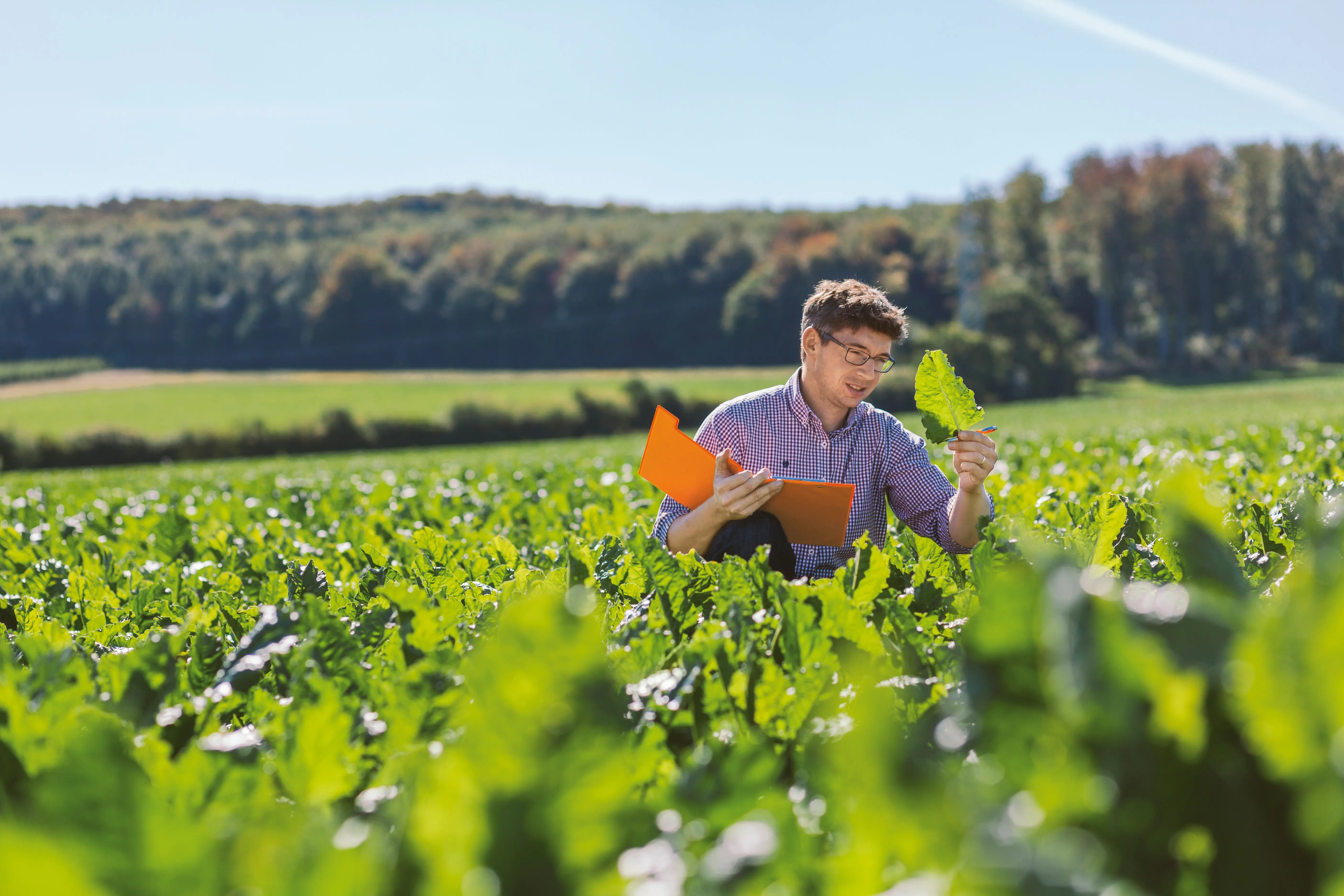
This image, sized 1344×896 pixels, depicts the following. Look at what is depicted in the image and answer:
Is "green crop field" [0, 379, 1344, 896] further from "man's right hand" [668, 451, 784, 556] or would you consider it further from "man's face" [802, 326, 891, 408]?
"man's face" [802, 326, 891, 408]

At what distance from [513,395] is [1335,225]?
66.3 m

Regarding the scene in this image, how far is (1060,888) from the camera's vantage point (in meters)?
0.72

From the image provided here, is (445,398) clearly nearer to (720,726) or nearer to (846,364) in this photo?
(846,364)

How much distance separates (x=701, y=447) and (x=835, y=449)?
741 mm

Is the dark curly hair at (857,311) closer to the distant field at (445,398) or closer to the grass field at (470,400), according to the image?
the distant field at (445,398)

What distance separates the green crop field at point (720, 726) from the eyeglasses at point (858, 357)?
127 cm

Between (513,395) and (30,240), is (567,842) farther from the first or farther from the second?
(30,240)

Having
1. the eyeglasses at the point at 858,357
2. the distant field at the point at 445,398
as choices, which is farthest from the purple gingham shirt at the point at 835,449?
the distant field at the point at 445,398

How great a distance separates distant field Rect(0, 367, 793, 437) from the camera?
144 feet

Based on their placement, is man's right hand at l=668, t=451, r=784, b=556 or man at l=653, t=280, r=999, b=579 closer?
man's right hand at l=668, t=451, r=784, b=556

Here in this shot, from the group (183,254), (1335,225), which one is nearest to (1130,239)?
(1335,225)

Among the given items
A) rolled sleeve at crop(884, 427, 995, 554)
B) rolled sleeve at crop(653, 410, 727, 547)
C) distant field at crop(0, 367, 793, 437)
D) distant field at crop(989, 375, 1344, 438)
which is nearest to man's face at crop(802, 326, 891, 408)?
rolled sleeve at crop(884, 427, 995, 554)

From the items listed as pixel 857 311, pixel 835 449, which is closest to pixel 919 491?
pixel 835 449

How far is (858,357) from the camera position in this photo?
3.92 m
